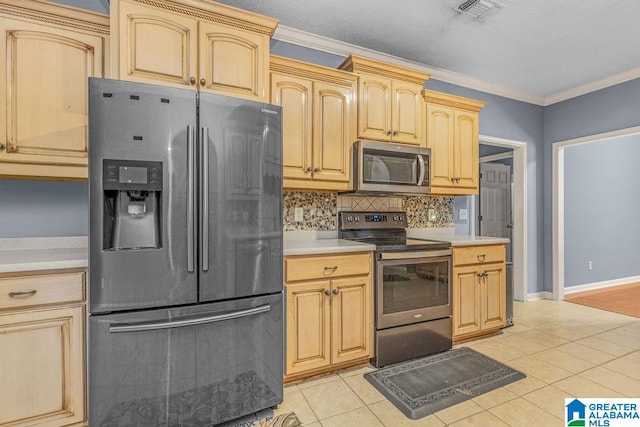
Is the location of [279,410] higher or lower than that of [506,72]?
lower

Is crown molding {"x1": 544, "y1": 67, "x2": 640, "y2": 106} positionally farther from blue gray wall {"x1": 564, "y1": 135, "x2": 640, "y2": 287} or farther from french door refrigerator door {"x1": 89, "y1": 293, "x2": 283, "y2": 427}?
french door refrigerator door {"x1": 89, "y1": 293, "x2": 283, "y2": 427}

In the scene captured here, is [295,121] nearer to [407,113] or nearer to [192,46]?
[192,46]

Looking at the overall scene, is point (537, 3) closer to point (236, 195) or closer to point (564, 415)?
point (236, 195)

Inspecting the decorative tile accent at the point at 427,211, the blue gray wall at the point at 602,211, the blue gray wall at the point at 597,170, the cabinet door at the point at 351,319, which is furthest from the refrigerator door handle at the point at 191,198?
the blue gray wall at the point at 602,211

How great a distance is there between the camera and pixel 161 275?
5.23 feet

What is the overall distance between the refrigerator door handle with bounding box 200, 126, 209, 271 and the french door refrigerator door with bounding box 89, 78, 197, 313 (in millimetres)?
40

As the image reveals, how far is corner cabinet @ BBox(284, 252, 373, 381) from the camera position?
83.3 inches

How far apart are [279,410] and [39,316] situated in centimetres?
136

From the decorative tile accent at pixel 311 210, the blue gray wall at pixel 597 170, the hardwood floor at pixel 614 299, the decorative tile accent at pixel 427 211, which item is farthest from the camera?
the hardwood floor at pixel 614 299

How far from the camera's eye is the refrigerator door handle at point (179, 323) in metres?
1.53

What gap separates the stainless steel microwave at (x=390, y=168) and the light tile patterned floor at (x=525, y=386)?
4.70 ft

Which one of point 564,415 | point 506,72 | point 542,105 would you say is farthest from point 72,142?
point 542,105

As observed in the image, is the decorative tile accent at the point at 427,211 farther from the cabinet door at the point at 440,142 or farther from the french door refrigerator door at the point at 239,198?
the french door refrigerator door at the point at 239,198

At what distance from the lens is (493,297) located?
2980mm
